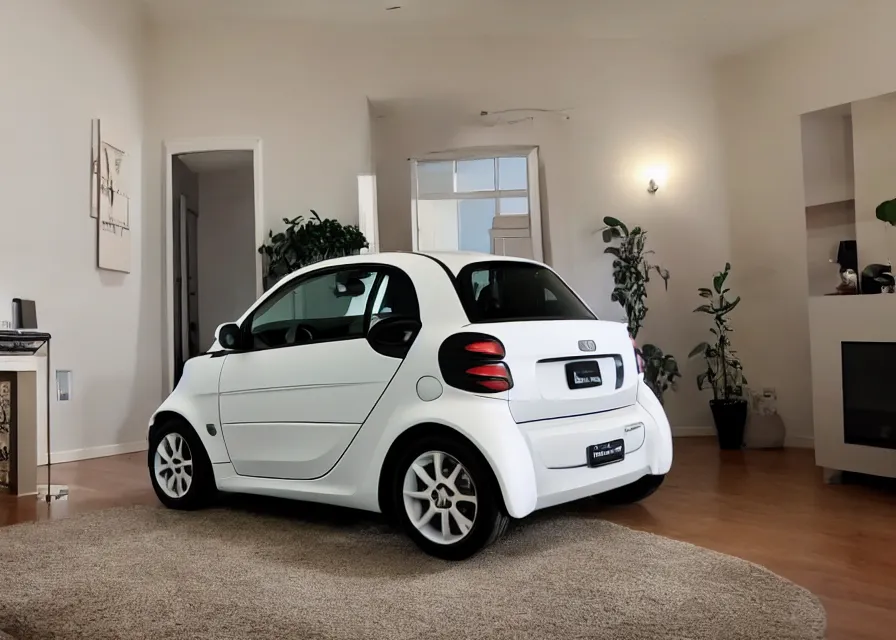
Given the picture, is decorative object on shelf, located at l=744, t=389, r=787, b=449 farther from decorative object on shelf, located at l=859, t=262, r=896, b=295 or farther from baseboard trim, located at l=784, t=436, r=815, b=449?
decorative object on shelf, located at l=859, t=262, r=896, b=295

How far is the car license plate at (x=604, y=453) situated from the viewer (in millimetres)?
2545

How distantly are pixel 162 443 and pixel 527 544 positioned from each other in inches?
73.2

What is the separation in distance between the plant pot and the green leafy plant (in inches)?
4.5

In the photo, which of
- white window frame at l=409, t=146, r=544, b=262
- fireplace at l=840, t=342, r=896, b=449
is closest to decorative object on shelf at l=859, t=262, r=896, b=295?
fireplace at l=840, t=342, r=896, b=449

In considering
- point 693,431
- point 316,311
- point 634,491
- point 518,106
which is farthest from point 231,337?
point 693,431

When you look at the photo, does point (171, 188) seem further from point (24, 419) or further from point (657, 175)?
point (657, 175)

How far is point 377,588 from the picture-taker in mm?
2148

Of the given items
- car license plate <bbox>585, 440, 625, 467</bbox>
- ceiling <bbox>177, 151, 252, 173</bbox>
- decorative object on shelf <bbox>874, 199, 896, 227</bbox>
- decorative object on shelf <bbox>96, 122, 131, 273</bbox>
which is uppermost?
ceiling <bbox>177, 151, 252, 173</bbox>

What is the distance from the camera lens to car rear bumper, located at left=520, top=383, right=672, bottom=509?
2.42m

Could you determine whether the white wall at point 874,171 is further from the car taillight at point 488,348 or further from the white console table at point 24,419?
the white console table at point 24,419

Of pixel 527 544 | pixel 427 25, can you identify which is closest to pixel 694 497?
pixel 527 544

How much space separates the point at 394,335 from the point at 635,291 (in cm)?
368

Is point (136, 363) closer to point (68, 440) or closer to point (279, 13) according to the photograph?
point (68, 440)

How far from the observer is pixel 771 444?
5.47 metres
